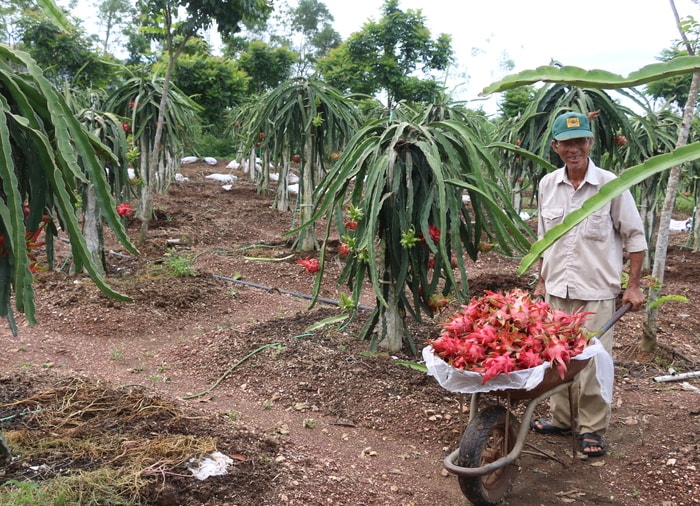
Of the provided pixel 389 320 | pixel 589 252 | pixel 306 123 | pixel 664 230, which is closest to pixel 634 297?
pixel 589 252

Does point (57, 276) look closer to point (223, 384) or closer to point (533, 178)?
point (223, 384)

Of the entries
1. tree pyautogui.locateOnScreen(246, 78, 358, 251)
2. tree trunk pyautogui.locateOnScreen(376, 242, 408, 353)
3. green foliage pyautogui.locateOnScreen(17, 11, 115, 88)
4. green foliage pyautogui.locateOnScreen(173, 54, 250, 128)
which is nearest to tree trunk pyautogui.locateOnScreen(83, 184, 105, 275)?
tree pyautogui.locateOnScreen(246, 78, 358, 251)

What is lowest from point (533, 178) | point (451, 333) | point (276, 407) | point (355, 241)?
point (276, 407)

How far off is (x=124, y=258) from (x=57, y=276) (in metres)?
1.18

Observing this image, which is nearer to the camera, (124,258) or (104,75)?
(124,258)

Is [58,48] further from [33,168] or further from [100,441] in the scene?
[100,441]

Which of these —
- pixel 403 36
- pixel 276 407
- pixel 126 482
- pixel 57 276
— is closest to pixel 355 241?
pixel 276 407

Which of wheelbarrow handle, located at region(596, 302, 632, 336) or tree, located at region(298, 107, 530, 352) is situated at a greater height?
tree, located at region(298, 107, 530, 352)

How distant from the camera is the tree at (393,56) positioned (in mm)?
15953

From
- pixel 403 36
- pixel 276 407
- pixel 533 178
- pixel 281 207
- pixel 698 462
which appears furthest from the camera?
pixel 403 36

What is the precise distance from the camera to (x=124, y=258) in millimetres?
6699

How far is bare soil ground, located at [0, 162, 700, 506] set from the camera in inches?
97.2

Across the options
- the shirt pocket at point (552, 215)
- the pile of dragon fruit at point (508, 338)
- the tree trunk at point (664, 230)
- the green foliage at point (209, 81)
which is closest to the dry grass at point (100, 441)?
the pile of dragon fruit at point (508, 338)

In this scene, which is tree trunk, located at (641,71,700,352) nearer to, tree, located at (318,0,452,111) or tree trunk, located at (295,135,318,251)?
tree trunk, located at (295,135,318,251)
